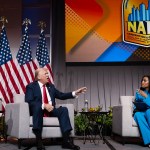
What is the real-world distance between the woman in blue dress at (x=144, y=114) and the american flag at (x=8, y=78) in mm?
2427

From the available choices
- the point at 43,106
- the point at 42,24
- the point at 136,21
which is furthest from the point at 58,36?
the point at 43,106

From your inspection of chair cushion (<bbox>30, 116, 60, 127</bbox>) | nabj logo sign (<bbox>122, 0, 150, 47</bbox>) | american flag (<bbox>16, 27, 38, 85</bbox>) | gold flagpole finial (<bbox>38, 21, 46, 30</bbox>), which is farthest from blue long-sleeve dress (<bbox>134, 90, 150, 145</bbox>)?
gold flagpole finial (<bbox>38, 21, 46, 30</bbox>)

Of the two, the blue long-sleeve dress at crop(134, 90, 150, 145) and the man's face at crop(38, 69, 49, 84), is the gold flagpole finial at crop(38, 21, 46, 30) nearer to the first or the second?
the man's face at crop(38, 69, 49, 84)

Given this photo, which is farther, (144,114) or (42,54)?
(42,54)

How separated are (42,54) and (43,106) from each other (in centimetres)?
223

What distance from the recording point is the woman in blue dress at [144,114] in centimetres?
388

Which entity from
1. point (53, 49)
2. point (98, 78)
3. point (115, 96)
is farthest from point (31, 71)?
point (115, 96)

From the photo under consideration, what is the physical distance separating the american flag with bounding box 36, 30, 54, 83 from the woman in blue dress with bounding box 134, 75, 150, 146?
2.10m

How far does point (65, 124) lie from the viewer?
3.79m

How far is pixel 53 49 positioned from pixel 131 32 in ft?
5.47

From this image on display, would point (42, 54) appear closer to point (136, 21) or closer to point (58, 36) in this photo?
point (58, 36)

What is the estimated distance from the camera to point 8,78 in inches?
221

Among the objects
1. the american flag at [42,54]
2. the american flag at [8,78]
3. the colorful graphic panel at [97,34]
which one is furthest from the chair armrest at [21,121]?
the colorful graphic panel at [97,34]

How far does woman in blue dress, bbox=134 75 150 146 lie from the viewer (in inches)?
153
